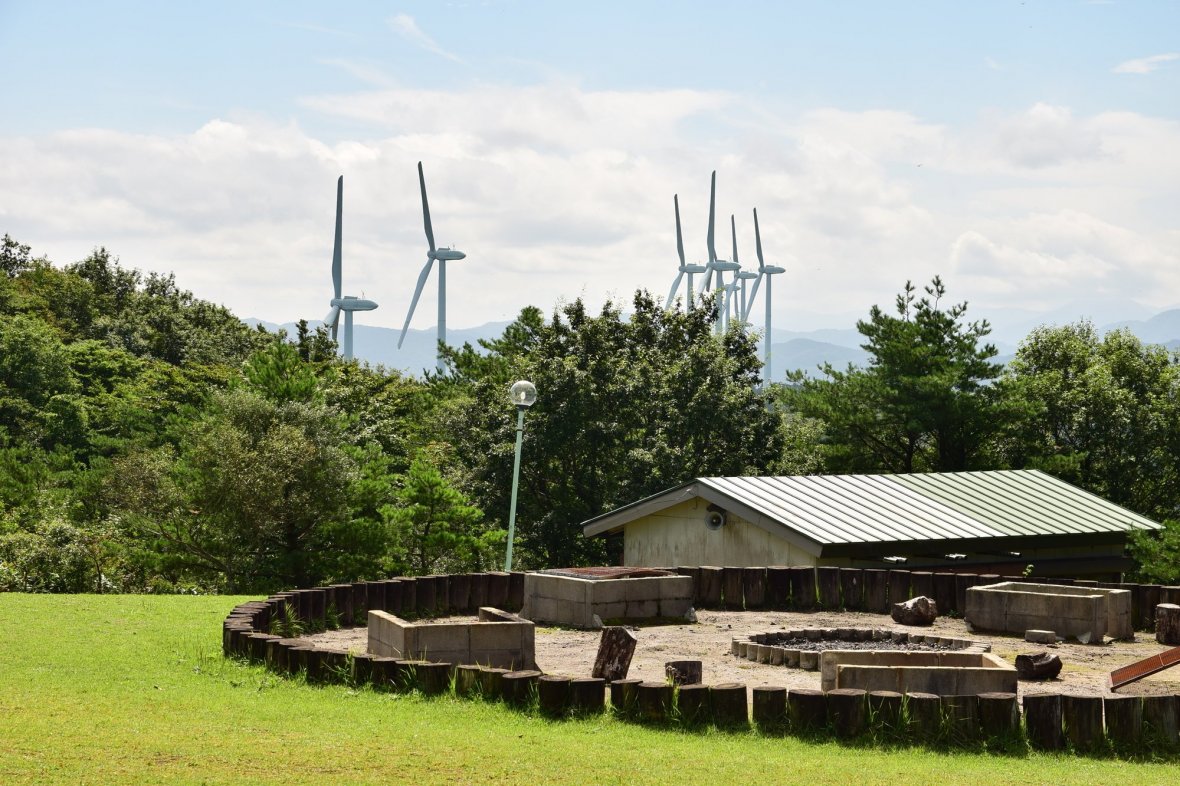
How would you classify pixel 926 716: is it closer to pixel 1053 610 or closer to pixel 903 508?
pixel 1053 610

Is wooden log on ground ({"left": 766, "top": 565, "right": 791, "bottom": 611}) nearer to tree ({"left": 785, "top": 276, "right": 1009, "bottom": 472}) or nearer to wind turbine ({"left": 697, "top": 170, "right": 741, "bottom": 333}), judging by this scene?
tree ({"left": 785, "top": 276, "right": 1009, "bottom": 472})

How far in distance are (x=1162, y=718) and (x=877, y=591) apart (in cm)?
1297

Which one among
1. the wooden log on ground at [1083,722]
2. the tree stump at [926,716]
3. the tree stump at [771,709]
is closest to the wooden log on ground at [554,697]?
the tree stump at [771,709]

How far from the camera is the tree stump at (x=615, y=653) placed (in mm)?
13836

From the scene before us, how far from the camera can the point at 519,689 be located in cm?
1270

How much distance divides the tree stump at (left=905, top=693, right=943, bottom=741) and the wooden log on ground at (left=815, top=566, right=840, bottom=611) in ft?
43.2

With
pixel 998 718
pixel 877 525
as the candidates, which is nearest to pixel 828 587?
pixel 877 525

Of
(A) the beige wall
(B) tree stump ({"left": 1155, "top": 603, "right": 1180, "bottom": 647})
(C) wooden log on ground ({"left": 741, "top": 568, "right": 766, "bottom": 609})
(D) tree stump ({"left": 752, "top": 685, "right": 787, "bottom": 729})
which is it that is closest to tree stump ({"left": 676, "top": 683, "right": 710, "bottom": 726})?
(D) tree stump ({"left": 752, "top": 685, "right": 787, "bottom": 729})

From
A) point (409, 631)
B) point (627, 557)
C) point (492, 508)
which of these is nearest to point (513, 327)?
point (492, 508)

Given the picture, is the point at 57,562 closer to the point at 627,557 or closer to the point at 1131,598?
the point at 627,557

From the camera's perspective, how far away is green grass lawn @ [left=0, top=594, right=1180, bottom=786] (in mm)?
9688

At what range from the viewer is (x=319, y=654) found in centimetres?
1423

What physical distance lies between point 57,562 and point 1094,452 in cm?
3784

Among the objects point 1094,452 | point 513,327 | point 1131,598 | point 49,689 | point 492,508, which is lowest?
point 49,689
